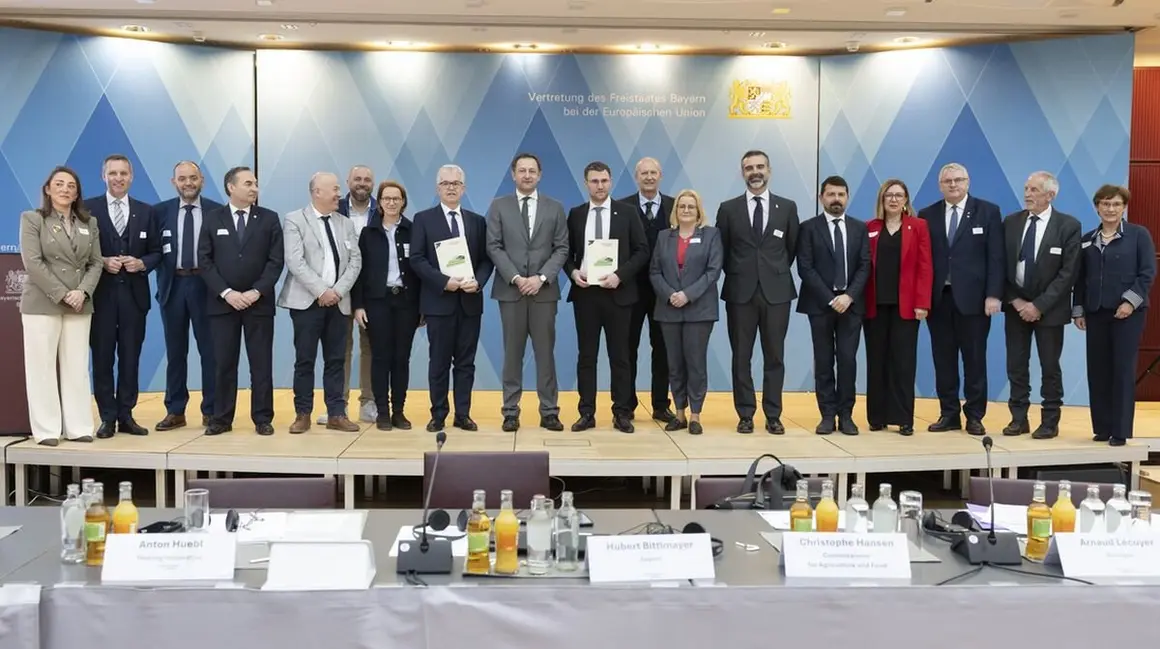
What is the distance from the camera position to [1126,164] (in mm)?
8211

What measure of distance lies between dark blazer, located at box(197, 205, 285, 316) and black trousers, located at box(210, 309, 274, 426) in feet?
0.21

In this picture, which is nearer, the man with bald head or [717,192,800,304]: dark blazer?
[717,192,800,304]: dark blazer

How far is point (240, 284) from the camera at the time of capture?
19.4 ft

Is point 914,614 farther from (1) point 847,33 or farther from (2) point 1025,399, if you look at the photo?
(1) point 847,33

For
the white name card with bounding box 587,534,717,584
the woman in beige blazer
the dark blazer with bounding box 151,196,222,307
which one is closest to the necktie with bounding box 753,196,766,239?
the dark blazer with bounding box 151,196,222,307

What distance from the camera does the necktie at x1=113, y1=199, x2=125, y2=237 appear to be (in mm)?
6070

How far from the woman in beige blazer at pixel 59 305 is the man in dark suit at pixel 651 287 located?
10.7ft

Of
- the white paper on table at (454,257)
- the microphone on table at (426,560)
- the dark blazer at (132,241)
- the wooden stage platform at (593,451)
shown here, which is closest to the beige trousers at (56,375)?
the wooden stage platform at (593,451)

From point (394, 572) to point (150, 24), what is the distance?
6883 millimetres

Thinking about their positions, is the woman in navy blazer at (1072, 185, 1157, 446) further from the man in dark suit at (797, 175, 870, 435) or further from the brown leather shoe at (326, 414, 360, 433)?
the brown leather shoe at (326, 414, 360, 433)

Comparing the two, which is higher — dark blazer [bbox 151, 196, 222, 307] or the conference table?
dark blazer [bbox 151, 196, 222, 307]

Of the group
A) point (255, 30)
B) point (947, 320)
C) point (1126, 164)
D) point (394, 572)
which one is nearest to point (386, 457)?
point (394, 572)

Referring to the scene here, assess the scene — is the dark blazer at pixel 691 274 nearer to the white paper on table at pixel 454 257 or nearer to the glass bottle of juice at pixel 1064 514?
the white paper on table at pixel 454 257

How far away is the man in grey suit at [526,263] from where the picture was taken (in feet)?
19.9
